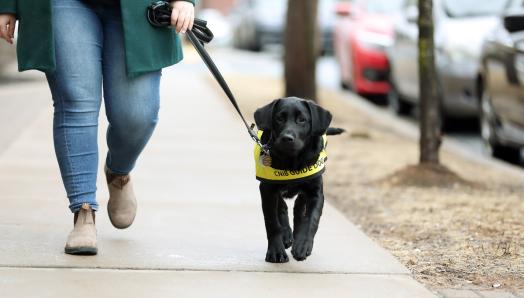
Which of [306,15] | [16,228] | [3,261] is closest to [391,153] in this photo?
[306,15]

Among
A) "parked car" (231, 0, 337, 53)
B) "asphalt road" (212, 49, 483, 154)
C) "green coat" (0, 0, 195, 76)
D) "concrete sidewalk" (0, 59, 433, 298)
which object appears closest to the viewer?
"concrete sidewalk" (0, 59, 433, 298)

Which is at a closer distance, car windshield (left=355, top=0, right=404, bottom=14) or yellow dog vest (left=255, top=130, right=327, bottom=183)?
yellow dog vest (left=255, top=130, right=327, bottom=183)

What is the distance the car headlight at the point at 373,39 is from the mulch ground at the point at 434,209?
416 centimetres

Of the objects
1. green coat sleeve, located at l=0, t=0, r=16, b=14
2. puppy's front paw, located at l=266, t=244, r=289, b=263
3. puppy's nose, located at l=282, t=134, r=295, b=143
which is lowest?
puppy's front paw, located at l=266, t=244, r=289, b=263

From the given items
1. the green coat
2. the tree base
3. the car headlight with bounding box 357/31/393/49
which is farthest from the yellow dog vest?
the car headlight with bounding box 357/31/393/49

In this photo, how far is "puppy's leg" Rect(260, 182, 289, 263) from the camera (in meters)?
5.01

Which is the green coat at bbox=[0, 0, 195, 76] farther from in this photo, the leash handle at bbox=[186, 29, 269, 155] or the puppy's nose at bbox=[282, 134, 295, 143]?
the puppy's nose at bbox=[282, 134, 295, 143]

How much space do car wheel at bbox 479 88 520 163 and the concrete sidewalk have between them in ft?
8.25

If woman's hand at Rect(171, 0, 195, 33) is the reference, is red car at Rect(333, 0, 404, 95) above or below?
below

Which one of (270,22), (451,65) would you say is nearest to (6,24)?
(451,65)

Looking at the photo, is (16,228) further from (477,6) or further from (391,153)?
(477,6)

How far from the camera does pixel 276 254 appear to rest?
16.4 feet

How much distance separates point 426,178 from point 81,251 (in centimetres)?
Answer: 368

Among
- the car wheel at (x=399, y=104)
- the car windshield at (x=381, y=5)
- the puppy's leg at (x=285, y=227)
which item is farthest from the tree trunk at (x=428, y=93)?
the car windshield at (x=381, y=5)
